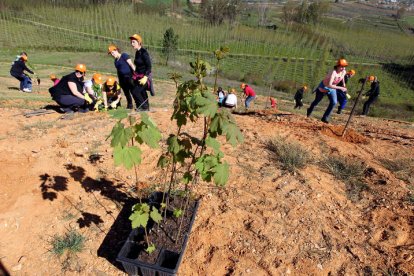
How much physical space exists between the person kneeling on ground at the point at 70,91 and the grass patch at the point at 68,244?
3790 millimetres

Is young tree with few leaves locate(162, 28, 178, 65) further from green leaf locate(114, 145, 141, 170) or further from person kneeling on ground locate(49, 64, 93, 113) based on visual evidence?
green leaf locate(114, 145, 141, 170)

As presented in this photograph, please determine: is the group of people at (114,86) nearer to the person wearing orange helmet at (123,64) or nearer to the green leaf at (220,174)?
the person wearing orange helmet at (123,64)

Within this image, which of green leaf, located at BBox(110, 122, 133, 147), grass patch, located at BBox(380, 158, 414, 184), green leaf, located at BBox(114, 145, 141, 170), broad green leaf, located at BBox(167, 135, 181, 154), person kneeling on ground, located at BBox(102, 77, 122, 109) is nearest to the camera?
green leaf, located at BBox(110, 122, 133, 147)

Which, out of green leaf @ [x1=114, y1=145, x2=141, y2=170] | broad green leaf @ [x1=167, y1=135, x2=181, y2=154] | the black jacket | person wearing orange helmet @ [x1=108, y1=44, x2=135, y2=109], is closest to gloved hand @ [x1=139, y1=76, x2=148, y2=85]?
person wearing orange helmet @ [x1=108, y1=44, x2=135, y2=109]

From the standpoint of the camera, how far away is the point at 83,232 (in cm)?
336

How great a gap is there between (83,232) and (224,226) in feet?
5.06

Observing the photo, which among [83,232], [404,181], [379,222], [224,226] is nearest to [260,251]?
[224,226]

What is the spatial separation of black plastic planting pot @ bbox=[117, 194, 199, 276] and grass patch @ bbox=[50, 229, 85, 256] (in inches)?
23.4

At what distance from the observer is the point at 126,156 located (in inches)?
86.7

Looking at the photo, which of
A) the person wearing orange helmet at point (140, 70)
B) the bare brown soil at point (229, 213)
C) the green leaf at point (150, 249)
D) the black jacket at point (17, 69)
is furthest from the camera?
the black jacket at point (17, 69)

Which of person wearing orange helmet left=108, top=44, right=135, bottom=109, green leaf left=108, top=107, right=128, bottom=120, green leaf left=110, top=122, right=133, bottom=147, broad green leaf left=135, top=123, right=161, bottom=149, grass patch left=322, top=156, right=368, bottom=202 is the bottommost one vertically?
grass patch left=322, top=156, right=368, bottom=202

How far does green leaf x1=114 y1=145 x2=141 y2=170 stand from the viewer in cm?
218

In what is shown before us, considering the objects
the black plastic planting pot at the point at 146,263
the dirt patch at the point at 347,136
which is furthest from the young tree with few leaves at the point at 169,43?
the black plastic planting pot at the point at 146,263

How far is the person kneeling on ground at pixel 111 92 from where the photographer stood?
7004mm
